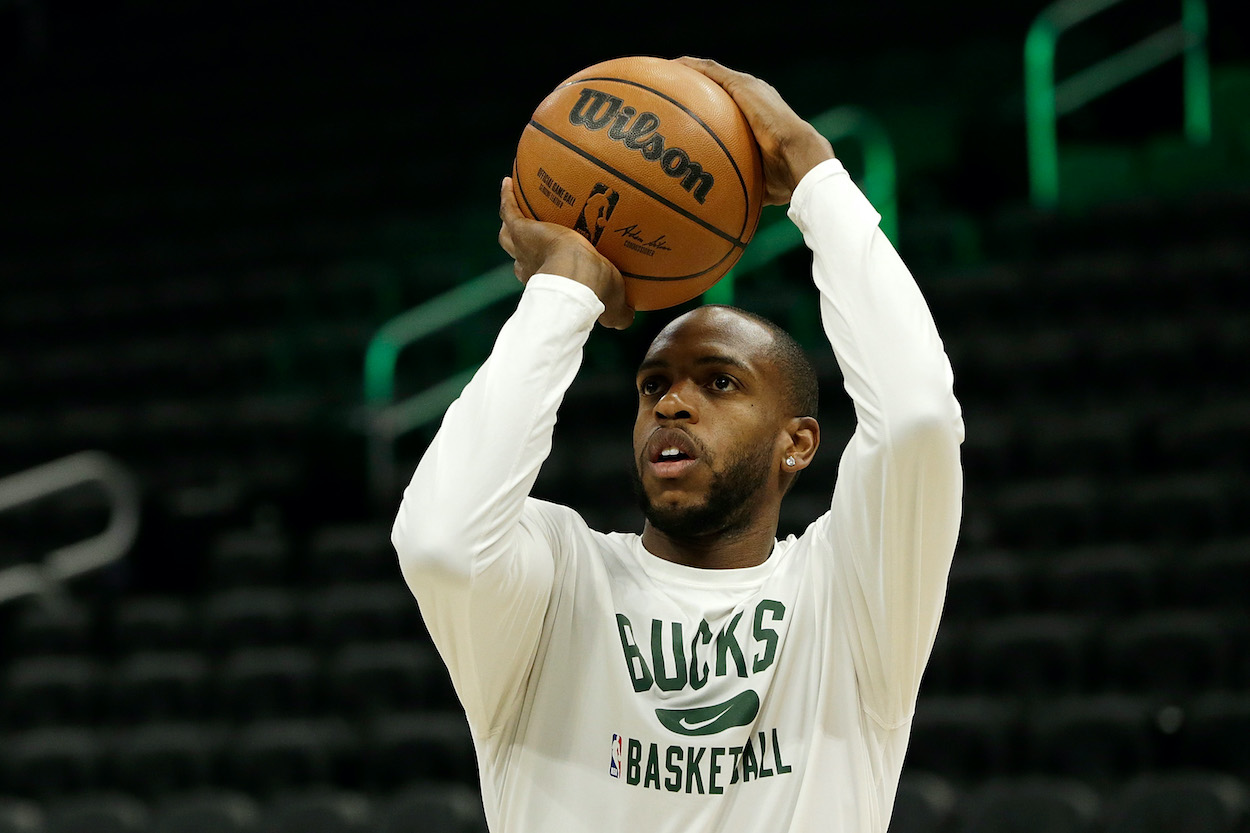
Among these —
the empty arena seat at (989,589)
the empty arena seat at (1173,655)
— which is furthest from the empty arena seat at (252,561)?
the empty arena seat at (1173,655)

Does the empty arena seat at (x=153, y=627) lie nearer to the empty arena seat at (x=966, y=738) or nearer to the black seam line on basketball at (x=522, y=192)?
the empty arena seat at (x=966, y=738)

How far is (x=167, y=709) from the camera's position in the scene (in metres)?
6.25

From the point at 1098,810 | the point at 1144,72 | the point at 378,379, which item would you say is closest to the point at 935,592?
the point at 1098,810

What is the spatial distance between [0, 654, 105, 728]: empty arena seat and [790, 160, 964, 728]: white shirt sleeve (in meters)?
4.85

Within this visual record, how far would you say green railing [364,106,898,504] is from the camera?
6996mm

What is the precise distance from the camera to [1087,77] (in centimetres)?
783

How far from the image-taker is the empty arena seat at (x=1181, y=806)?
433 centimetres

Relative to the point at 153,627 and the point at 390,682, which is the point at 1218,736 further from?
the point at 153,627

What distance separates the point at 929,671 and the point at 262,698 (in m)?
2.63

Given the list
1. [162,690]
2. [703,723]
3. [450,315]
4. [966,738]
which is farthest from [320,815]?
[703,723]

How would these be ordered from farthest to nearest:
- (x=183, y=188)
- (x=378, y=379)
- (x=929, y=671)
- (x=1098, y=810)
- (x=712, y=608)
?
(x=183, y=188) < (x=378, y=379) < (x=929, y=671) < (x=1098, y=810) < (x=712, y=608)

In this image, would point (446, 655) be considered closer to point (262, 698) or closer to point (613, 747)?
point (613, 747)

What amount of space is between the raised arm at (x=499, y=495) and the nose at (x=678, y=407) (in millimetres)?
202

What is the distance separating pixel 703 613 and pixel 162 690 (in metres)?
4.40
